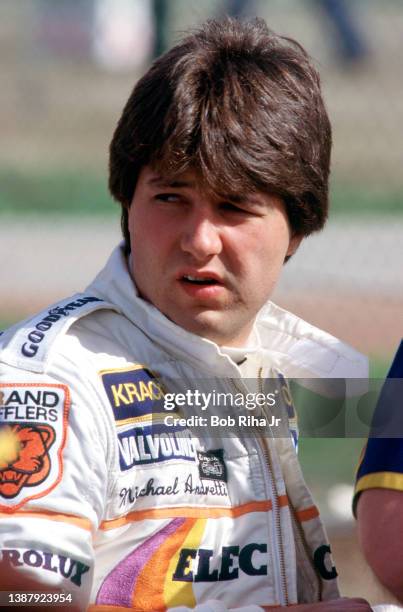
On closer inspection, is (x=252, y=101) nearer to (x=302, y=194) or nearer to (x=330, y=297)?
(x=302, y=194)

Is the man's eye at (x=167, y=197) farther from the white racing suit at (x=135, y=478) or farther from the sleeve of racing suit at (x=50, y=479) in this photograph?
the sleeve of racing suit at (x=50, y=479)

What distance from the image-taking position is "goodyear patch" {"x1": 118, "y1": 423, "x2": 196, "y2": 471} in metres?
1.54

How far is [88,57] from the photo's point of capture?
12.6m

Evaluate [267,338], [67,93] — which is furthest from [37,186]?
[267,338]

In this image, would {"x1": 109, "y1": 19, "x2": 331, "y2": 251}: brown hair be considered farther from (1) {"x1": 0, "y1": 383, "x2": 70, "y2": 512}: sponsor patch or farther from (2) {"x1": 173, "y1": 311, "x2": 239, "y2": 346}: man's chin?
(1) {"x1": 0, "y1": 383, "x2": 70, "y2": 512}: sponsor patch

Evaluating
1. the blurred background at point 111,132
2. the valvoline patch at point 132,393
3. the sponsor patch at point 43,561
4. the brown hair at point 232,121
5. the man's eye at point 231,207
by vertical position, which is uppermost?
the blurred background at point 111,132

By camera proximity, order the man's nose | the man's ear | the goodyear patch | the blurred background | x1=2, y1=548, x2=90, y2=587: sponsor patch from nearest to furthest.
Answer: x1=2, y1=548, x2=90, y2=587: sponsor patch, the goodyear patch, the man's nose, the man's ear, the blurred background

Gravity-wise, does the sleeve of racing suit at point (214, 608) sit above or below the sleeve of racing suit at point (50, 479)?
below

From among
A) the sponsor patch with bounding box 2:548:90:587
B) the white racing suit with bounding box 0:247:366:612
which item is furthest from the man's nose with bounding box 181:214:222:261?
the sponsor patch with bounding box 2:548:90:587

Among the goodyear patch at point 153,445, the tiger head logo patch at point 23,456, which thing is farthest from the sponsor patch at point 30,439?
the goodyear patch at point 153,445

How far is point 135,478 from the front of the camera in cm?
155

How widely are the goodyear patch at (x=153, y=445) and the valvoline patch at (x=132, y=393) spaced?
2 centimetres

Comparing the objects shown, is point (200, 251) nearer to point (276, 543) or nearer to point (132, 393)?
point (132, 393)

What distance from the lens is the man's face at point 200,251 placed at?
1660mm
